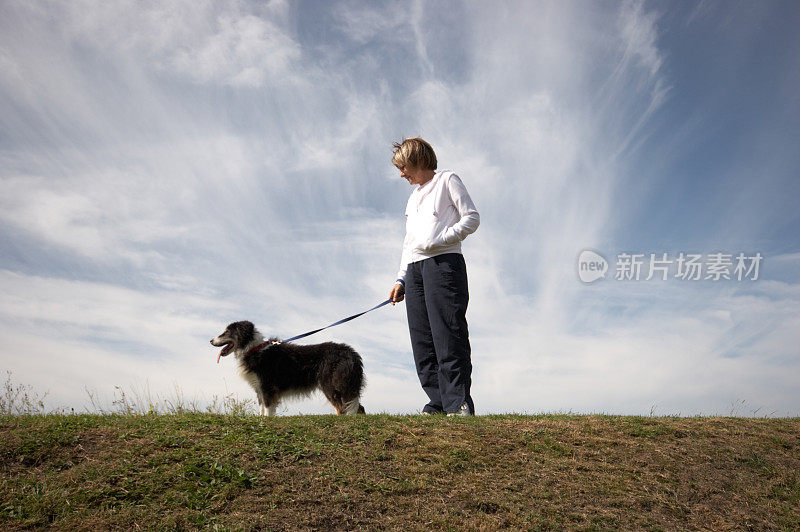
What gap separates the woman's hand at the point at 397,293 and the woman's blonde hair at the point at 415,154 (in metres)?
1.40

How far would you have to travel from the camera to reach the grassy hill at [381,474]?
4.19m

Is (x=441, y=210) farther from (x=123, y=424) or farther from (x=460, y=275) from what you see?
(x=123, y=424)

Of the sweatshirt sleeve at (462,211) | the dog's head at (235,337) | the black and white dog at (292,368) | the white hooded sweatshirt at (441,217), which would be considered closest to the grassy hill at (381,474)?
the black and white dog at (292,368)

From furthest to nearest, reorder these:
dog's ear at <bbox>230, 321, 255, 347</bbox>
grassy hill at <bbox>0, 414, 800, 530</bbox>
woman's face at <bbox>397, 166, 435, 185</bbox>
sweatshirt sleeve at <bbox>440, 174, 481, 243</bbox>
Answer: dog's ear at <bbox>230, 321, 255, 347</bbox>, woman's face at <bbox>397, 166, 435, 185</bbox>, sweatshirt sleeve at <bbox>440, 174, 481, 243</bbox>, grassy hill at <bbox>0, 414, 800, 530</bbox>

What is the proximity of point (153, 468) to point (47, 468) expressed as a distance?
1.00 m

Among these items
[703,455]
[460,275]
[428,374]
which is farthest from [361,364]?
[703,455]

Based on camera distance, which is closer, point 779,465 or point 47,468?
point 47,468

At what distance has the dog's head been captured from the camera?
8.16 m

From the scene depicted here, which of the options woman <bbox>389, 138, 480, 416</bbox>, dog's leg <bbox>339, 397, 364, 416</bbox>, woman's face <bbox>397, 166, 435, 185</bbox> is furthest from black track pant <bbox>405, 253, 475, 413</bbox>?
dog's leg <bbox>339, 397, 364, 416</bbox>

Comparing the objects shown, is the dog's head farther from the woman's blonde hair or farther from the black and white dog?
the woman's blonde hair

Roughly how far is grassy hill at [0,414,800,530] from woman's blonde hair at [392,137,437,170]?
9.17 ft

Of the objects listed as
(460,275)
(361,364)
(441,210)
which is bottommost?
(361,364)

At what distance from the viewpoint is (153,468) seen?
15.4 feet

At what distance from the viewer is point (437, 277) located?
6.05 metres
